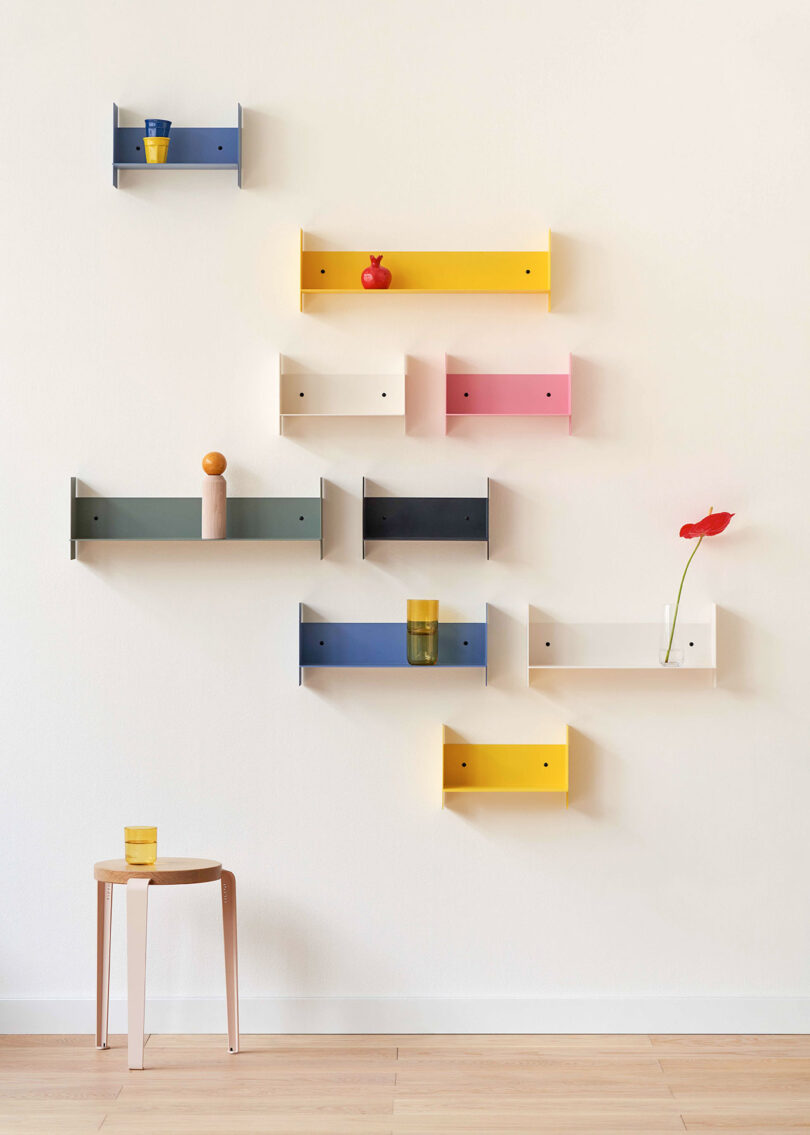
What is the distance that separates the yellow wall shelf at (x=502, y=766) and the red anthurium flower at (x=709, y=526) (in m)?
0.54

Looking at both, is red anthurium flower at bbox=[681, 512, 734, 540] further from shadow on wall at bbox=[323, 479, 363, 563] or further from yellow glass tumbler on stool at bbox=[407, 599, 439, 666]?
shadow on wall at bbox=[323, 479, 363, 563]

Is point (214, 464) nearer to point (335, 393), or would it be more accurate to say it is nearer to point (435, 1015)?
point (335, 393)

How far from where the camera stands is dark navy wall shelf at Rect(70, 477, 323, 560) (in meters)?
2.60

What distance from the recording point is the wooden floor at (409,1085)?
2154 mm

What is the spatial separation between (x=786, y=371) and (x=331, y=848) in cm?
157

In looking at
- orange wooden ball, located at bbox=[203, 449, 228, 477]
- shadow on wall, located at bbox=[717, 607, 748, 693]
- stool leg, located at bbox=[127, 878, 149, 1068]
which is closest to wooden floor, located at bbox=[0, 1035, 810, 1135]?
stool leg, located at bbox=[127, 878, 149, 1068]

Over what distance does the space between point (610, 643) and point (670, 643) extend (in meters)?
0.14

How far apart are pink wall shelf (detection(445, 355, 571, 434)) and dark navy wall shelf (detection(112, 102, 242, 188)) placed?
0.72 m

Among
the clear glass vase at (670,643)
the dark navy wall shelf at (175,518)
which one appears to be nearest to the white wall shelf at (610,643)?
the clear glass vase at (670,643)

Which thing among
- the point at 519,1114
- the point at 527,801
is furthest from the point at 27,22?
the point at 519,1114

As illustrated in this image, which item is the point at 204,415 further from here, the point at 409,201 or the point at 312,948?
the point at 312,948

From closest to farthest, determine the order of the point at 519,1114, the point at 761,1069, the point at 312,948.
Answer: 1. the point at 519,1114
2. the point at 761,1069
3. the point at 312,948

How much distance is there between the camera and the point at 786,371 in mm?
2639

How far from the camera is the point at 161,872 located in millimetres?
2371
